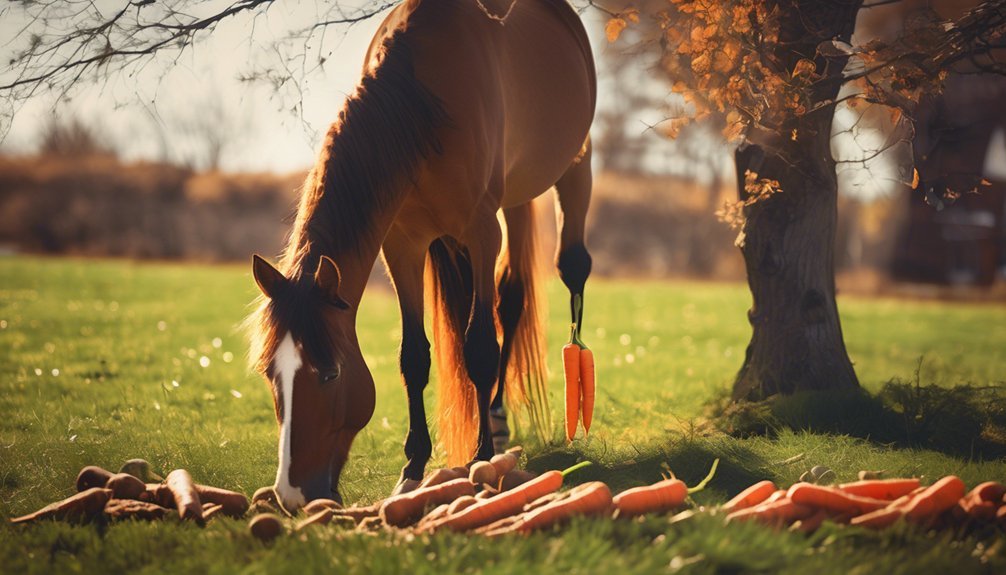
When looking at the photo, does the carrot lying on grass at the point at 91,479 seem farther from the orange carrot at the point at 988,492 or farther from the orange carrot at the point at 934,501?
the orange carrot at the point at 988,492

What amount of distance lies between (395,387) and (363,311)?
7780 mm

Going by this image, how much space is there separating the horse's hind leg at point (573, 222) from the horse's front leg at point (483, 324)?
5.26 feet

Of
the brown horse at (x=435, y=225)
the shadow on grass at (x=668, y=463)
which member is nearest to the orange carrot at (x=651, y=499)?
the shadow on grass at (x=668, y=463)

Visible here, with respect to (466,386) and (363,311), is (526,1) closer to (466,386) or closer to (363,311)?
(466,386)

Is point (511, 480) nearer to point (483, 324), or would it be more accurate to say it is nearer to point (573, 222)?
point (483, 324)

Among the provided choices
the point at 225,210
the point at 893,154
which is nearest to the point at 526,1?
the point at 893,154

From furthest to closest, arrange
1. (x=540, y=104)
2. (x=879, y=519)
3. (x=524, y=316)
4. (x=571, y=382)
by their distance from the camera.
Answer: (x=524, y=316) → (x=540, y=104) → (x=571, y=382) → (x=879, y=519)

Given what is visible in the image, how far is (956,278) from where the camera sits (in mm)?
23406

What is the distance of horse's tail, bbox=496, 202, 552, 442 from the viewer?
562 cm

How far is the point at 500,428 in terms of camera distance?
18.2 feet

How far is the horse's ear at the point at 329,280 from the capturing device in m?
3.43

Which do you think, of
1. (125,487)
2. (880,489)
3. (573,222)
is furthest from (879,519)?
(573,222)

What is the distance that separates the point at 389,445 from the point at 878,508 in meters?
3.11

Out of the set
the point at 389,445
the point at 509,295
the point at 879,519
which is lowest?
the point at 389,445
